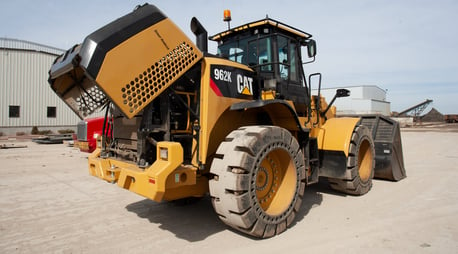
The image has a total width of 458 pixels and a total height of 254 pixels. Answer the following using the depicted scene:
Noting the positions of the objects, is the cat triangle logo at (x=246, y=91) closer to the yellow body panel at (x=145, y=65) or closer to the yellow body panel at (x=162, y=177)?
the yellow body panel at (x=145, y=65)

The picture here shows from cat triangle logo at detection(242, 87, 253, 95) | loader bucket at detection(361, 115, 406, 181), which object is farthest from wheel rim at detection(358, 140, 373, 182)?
cat triangle logo at detection(242, 87, 253, 95)

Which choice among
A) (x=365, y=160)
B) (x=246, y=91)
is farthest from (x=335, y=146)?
(x=246, y=91)

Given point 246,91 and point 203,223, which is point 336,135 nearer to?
point 246,91

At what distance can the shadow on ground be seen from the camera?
4085mm

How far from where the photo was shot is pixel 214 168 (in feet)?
11.8

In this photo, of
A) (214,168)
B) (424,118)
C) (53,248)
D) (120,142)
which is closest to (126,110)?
(214,168)

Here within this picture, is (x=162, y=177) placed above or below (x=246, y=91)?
below

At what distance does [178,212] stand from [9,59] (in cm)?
2294

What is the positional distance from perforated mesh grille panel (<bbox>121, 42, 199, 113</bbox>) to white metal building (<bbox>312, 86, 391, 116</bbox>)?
145 ft

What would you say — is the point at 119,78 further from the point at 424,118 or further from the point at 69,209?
the point at 424,118

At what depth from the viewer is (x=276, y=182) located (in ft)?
14.4

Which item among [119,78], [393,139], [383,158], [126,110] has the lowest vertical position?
[383,158]

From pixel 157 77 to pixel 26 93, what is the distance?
23.3m

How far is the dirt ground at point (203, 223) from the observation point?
3559 mm
